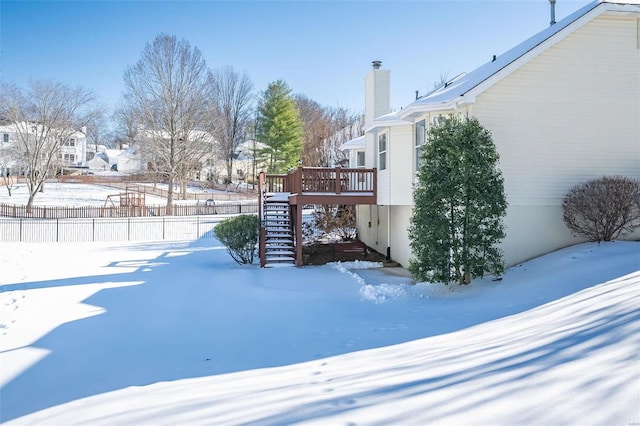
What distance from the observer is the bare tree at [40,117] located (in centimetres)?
4100

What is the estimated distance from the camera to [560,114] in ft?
39.8

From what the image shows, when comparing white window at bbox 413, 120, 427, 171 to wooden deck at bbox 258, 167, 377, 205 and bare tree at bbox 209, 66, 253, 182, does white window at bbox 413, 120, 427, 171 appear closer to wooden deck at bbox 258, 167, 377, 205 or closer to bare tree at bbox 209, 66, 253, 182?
wooden deck at bbox 258, 167, 377, 205

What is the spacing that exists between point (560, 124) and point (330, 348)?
30.6 ft

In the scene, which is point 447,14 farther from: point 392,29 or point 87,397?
point 87,397

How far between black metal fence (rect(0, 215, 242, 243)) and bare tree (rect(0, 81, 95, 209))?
1185cm

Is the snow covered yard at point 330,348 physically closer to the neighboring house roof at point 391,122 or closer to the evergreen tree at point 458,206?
the evergreen tree at point 458,206

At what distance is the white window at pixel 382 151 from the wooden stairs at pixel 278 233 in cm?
435

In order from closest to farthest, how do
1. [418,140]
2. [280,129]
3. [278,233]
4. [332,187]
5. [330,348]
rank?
[330,348] < [418,140] < [332,187] < [278,233] < [280,129]

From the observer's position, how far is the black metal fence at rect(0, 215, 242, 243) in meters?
27.8

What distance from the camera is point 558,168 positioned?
12117mm

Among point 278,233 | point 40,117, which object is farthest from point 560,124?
point 40,117

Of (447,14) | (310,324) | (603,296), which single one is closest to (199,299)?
(310,324)

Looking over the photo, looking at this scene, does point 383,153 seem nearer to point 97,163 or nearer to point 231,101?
point 231,101

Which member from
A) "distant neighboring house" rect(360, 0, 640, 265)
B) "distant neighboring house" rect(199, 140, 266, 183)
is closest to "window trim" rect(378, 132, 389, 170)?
"distant neighboring house" rect(360, 0, 640, 265)
